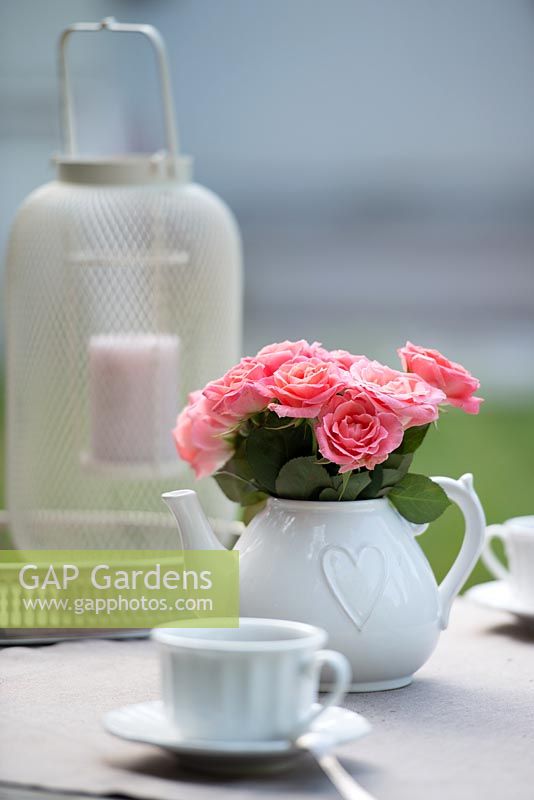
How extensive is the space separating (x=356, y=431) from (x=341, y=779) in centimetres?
24

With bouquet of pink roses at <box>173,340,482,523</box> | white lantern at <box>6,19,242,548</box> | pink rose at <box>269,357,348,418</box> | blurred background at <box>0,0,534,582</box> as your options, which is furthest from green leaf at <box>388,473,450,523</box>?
blurred background at <box>0,0,534,582</box>

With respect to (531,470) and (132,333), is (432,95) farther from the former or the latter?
(132,333)

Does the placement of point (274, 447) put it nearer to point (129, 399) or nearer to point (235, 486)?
point (235, 486)

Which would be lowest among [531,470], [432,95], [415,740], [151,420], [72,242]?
[531,470]

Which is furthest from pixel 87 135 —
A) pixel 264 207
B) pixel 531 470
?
pixel 531 470

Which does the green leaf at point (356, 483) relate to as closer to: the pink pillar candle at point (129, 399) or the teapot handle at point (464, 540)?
the teapot handle at point (464, 540)

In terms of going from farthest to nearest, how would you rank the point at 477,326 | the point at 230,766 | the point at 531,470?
the point at 477,326 → the point at 531,470 → the point at 230,766

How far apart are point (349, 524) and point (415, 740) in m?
0.17

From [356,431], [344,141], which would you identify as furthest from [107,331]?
[344,141]

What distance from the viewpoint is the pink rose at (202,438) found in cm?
89

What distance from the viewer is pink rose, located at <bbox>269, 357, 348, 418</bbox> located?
820 millimetres

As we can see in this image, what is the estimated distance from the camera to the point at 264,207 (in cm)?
475

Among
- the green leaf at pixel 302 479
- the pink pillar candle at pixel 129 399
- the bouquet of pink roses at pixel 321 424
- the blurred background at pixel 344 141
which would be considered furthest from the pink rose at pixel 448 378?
the blurred background at pixel 344 141

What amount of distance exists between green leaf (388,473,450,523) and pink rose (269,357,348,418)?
104mm
